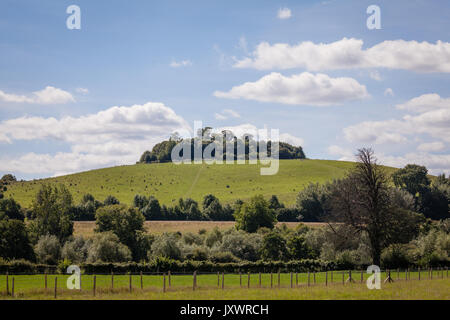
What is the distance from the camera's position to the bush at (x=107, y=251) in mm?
65875

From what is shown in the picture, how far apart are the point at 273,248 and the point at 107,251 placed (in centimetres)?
2290

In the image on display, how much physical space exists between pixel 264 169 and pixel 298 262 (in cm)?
9707

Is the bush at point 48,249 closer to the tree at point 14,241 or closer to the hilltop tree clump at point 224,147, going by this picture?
the tree at point 14,241

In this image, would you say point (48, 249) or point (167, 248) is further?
point (48, 249)

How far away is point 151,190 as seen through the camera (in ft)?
470

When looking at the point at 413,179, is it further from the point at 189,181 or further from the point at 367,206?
the point at 367,206

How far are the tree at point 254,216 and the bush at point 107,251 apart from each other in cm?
2824

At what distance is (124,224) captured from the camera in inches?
Result: 3007

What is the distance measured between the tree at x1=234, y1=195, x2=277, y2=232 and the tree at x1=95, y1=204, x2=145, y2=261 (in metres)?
21.3

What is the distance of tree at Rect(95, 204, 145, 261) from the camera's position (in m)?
75.4

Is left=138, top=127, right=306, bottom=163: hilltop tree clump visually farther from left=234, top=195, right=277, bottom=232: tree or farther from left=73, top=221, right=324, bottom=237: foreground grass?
left=234, top=195, right=277, bottom=232: tree

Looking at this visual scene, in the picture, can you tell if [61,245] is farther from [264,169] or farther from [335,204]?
[264,169]

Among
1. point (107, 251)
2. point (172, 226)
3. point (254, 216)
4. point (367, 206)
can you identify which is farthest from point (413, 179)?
point (107, 251)
